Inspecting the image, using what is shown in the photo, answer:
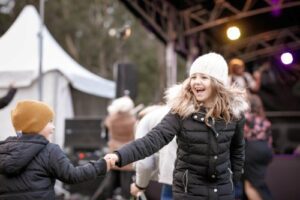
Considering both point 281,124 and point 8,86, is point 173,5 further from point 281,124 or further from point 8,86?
point 8,86

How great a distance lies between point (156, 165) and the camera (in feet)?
17.3

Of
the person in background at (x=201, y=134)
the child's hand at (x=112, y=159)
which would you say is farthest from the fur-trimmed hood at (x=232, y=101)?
the child's hand at (x=112, y=159)

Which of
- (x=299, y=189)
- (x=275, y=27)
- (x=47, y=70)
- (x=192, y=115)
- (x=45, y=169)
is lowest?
→ (x=299, y=189)

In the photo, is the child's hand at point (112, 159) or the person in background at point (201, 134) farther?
the person in background at point (201, 134)

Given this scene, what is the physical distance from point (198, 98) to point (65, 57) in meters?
8.25

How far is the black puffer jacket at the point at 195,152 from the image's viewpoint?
12.6 feet

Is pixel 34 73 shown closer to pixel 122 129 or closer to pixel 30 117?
pixel 122 129

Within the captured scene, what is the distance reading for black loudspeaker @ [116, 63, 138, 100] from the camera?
10930mm

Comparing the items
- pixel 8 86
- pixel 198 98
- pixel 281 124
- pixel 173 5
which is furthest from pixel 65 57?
pixel 198 98

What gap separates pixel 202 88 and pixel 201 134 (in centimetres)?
33

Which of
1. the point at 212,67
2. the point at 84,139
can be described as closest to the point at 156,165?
the point at 212,67

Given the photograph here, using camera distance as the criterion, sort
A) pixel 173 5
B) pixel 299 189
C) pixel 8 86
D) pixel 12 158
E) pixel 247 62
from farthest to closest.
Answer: pixel 247 62 → pixel 173 5 → pixel 299 189 → pixel 8 86 → pixel 12 158

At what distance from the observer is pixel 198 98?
3967mm

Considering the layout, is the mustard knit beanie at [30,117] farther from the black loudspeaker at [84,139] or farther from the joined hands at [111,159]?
the black loudspeaker at [84,139]
